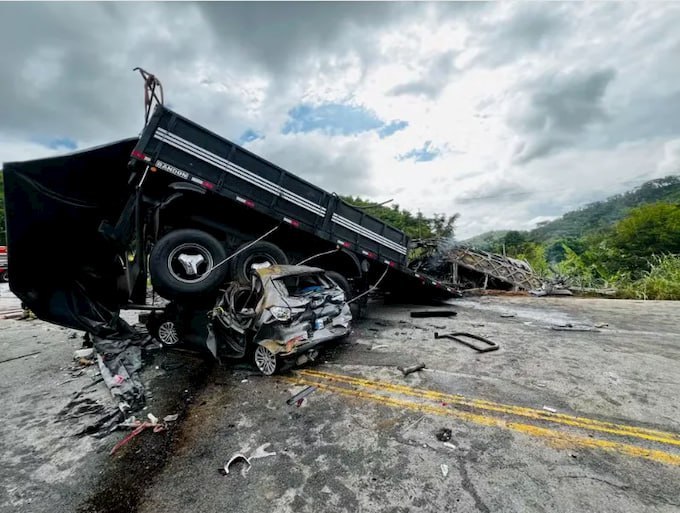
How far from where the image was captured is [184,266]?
528cm

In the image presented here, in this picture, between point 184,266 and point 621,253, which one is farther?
point 621,253

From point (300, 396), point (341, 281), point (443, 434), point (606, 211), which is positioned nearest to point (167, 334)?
point (300, 396)

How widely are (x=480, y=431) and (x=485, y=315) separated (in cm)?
552

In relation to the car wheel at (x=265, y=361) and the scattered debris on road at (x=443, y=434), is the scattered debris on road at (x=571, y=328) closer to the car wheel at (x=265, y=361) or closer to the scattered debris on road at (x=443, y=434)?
the scattered debris on road at (x=443, y=434)

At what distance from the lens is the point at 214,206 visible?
18.9ft

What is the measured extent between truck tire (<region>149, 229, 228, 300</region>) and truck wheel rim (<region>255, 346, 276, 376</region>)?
165cm

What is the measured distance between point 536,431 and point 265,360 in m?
3.13

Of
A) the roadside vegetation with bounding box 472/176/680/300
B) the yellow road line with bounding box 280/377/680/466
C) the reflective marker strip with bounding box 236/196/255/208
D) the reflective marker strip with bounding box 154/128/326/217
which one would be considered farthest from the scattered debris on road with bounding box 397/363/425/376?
the roadside vegetation with bounding box 472/176/680/300

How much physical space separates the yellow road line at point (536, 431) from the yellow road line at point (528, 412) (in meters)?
0.17

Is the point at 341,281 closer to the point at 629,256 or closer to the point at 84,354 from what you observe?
the point at 84,354

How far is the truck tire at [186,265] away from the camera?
5062mm

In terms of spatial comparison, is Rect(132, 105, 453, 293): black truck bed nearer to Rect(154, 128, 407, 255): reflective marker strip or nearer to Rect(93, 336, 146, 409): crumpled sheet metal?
Rect(154, 128, 407, 255): reflective marker strip

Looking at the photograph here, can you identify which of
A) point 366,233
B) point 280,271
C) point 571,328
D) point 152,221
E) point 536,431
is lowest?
point 536,431

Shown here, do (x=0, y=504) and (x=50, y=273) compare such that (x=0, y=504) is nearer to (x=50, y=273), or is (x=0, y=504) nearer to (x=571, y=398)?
(x=50, y=273)
